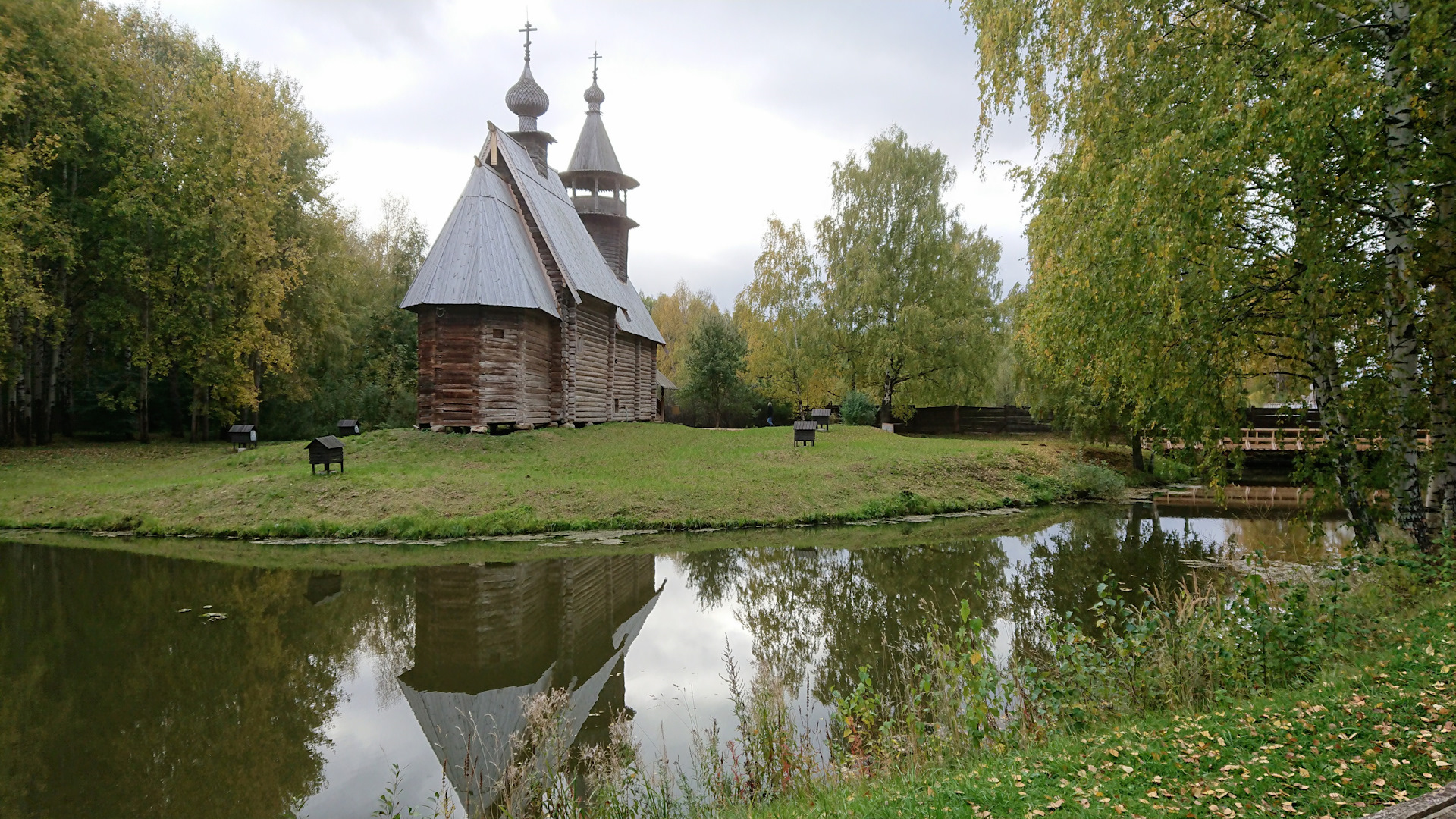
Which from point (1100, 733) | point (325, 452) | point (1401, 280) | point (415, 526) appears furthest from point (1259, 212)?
point (325, 452)

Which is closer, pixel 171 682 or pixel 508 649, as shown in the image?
pixel 171 682

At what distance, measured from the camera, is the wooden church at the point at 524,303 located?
788 inches

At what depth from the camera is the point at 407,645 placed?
7.63m

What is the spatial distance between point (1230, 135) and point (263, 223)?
27659mm

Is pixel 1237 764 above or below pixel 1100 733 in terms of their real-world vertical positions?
above

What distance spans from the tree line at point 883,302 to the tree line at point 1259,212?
867 inches

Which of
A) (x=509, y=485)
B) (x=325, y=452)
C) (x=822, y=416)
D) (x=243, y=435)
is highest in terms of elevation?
(x=822, y=416)

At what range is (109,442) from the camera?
2306 centimetres

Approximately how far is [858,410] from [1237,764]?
88.0ft

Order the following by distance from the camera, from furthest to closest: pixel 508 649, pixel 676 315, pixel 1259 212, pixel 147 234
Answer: pixel 676 315 < pixel 147 234 < pixel 508 649 < pixel 1259 212

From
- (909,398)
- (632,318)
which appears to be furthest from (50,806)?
(909,398)

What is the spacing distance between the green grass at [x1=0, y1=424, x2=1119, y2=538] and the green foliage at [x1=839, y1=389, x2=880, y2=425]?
6817mm

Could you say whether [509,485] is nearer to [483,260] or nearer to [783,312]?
[483,260]

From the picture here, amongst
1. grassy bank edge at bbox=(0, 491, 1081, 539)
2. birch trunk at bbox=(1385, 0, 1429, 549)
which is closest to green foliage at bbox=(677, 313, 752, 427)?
grassy bank edge at bbox=(0, 491, 1081, 539)
